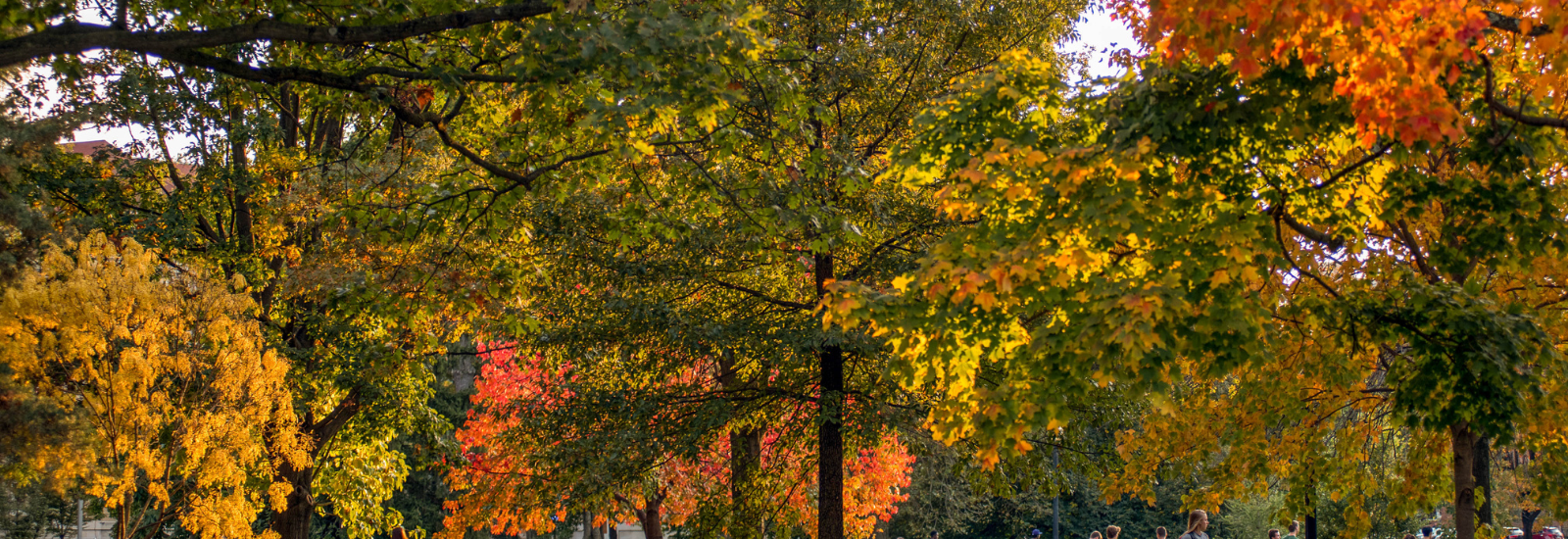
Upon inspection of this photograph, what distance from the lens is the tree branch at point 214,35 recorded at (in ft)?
18.2

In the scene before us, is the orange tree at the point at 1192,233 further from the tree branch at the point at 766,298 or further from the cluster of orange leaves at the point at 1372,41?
the tree branch at the point at 766,298

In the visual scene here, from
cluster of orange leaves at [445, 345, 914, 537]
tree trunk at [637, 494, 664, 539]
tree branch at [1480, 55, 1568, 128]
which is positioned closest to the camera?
tree branch at [1480, 55, 1568, 128]

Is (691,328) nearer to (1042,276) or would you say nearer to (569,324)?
(569,324)

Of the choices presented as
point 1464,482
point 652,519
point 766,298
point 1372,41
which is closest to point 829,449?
point 766,298

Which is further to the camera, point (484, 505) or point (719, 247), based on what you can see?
point (484, 505)

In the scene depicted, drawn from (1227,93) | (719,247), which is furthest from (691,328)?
(1227,93)

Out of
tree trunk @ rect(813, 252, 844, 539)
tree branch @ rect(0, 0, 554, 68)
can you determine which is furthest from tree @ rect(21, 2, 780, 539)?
tree trunk @ rect(813, 252, 844, 539)

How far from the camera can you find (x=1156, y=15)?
5703mm

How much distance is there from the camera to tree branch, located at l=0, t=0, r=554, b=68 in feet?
18.2

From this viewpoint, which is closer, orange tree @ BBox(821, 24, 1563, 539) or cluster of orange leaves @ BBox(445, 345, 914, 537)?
orange tree @ BBox(821, 24, 1563, 539)

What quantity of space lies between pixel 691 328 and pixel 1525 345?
7.21 meters

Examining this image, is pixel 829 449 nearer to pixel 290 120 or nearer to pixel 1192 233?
pixel 1192 233

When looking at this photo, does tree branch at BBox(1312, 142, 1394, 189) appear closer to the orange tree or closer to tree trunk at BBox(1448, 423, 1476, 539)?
the orange tree

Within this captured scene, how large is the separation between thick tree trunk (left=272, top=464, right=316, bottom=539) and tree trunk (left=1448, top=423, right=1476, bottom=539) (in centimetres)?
1380
